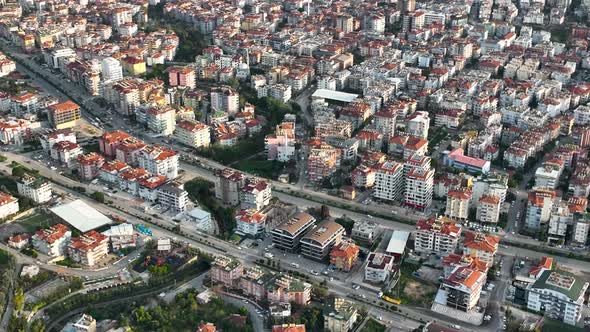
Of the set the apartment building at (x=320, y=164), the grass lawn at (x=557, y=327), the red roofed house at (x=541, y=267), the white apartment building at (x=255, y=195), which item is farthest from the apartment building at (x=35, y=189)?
the grass lawn at (x=557, y=327)

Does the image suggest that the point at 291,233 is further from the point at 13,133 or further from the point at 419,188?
the point at 13,133

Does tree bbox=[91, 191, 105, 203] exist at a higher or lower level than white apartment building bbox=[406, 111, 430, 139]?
lower

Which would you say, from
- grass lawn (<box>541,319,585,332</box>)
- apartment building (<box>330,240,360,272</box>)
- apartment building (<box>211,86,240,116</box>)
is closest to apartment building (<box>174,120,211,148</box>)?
apartment building (<box>211,86,240,116</box>)

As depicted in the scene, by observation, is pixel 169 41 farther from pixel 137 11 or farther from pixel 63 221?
pixel 63 221

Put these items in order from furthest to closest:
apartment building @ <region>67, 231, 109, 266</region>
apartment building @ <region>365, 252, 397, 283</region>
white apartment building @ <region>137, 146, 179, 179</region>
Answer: white apartment building @ <region>137, 146, 179, 179</region>
apartment building @ <region>67, 231, 109, 266</region>
apartment building @ <region>365, 252, 397, 283</region>

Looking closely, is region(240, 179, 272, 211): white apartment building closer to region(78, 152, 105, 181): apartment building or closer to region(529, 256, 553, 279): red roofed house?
region(78, 152, 105, 181): apartment building

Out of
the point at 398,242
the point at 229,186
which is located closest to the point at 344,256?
the point at 398,242
